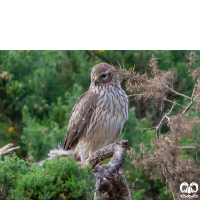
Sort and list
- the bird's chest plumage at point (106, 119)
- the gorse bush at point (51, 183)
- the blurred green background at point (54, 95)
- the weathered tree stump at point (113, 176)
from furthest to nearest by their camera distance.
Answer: the blurred green background at point (54, 95), the bird's chest plumage at point (106, 119), the weathered tree stump at point (113, 176), the gorse bush at point (51, 183)

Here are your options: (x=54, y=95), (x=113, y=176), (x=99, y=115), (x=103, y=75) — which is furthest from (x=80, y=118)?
(x=54, y=95)

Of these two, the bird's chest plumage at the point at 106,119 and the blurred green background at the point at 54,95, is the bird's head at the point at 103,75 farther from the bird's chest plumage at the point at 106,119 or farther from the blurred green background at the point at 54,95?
the blurred green background at the point at 54,95

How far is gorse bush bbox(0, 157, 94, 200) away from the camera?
338cm

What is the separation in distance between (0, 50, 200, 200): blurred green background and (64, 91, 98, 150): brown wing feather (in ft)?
3.26

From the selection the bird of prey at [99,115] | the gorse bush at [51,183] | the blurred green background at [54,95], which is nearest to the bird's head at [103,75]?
the bird of prey at [99,115]

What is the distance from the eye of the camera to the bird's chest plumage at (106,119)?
18.6 feet

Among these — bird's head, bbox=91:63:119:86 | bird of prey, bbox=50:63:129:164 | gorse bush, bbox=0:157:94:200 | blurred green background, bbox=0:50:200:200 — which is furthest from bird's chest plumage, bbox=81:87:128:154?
gorse bush, bbox=0:157:94:200

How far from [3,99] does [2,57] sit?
1.00 meters

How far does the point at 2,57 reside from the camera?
344 inches

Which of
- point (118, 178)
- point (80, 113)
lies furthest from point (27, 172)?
point (80, 113)

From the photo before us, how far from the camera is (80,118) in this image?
5.80 meters

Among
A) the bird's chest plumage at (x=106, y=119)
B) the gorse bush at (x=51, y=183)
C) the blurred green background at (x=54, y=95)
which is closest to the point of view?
the gorse bush at (x=51, y=183)

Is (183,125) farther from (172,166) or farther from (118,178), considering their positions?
(118,178)

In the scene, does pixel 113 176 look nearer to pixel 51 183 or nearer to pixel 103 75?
pixel 51 183
